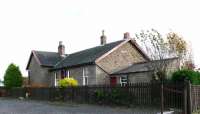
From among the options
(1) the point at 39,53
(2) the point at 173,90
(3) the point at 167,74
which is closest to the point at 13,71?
(1) the point at 39,53

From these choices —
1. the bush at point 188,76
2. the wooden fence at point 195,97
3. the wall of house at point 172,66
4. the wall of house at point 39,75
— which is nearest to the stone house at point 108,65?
the wall of house at point 39,75

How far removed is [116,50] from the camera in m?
40.1

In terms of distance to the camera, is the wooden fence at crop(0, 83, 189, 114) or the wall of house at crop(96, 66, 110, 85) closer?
the wooden fence at crop(0, 83, 189, 114)

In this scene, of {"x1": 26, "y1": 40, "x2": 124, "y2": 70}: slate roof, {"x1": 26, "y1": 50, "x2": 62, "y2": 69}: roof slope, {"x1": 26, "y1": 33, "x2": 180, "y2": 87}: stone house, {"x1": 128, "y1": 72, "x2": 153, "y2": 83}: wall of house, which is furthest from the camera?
{"x1": 26, "y1": 50, "x2": 62, "y2": 69}: roof slope

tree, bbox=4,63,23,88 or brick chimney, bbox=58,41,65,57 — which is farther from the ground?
brick chimney, bbox=58,41,65,57

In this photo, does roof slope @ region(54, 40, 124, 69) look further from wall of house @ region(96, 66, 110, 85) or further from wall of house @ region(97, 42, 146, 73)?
wall of house @ region(96, 66, 110, 85)

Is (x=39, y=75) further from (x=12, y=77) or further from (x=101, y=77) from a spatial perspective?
(x=101, y=77)

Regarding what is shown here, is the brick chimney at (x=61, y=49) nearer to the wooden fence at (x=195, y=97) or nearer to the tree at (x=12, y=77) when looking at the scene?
the tree at (x=12, y=77)

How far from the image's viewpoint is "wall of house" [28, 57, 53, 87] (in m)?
49.2

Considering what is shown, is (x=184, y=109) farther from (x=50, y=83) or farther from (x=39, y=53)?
(x=39, y=53)

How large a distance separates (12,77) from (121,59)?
674 inches

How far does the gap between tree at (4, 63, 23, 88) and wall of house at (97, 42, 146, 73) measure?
52.5ft

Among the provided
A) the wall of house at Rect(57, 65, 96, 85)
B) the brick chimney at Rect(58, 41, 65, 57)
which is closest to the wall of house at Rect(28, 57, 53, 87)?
the brick chimney at Rect(58, 41, 65, 57)

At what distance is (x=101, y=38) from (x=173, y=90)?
26.6m
